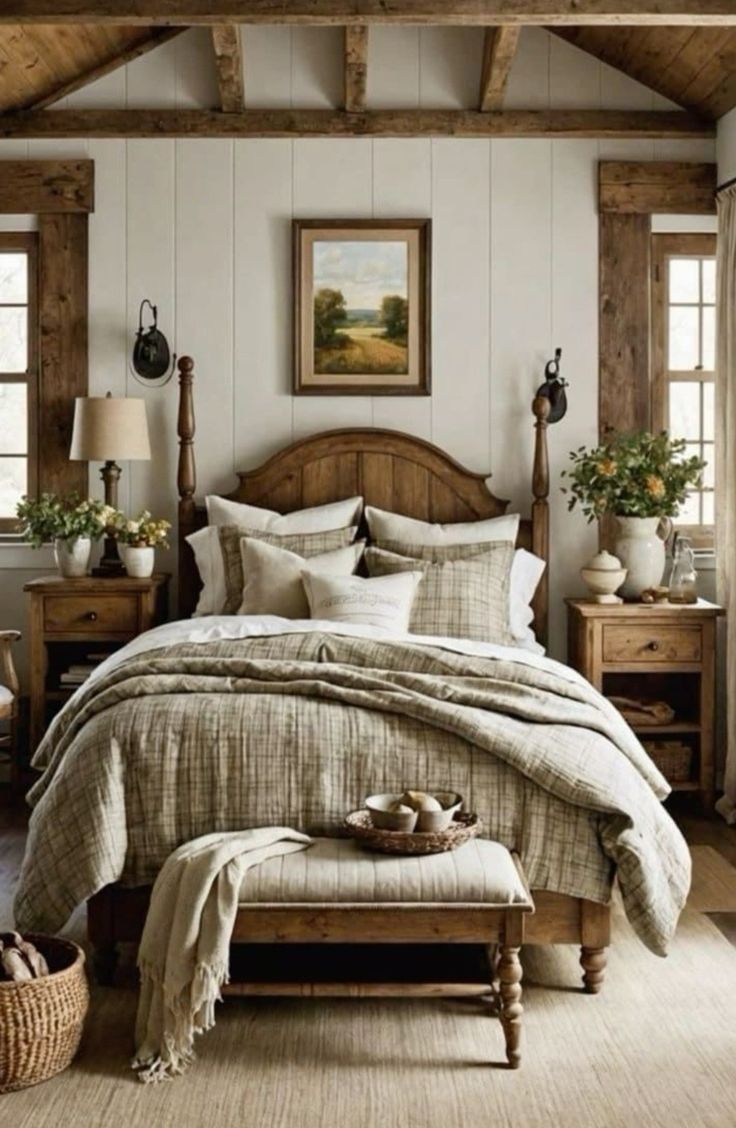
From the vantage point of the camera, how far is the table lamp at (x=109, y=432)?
572 cm

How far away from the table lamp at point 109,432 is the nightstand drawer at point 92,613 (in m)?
0.24

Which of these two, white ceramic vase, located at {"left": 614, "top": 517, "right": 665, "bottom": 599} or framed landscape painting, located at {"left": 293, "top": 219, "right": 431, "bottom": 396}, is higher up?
framed landscape painting, located at {"left": 293, "top": 219, "right": 431, "bottom": 396}

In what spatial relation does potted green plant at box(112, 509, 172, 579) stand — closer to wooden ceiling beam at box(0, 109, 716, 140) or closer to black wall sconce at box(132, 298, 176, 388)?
black wall sconce at box(132, 298, 176, 388)

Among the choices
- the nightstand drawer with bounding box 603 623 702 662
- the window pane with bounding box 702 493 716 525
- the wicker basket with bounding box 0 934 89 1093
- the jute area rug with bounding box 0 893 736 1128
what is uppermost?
the window pane with bounding box 702 493 716 525

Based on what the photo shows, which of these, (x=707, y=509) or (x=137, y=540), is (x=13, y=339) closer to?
(x=137, y=540)

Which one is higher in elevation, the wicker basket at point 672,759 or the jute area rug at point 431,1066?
the wicker basket at point 672,759

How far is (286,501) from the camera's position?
598 centimetres

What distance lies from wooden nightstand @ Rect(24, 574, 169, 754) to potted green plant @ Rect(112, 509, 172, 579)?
0.29 ft

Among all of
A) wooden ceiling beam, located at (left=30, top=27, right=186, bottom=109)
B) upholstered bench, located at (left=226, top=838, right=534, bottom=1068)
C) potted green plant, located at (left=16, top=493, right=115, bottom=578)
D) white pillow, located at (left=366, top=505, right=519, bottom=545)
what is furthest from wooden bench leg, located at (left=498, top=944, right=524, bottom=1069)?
wooden ceiling beam, located at (left=30, top=27, right=186, bottom=109)

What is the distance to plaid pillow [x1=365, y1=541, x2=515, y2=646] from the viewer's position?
5297mm

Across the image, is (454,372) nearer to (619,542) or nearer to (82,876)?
(619,542)

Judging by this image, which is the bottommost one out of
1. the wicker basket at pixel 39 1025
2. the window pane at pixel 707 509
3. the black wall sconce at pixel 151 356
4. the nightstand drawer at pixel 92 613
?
the wicker basket at pixel 39 1025

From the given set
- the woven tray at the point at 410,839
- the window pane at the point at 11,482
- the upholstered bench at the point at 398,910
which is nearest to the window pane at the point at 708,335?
the window pane at the point at 11,482

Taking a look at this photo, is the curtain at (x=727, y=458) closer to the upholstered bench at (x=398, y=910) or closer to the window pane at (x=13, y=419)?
the upholstered bench at (x=398, y=910)
